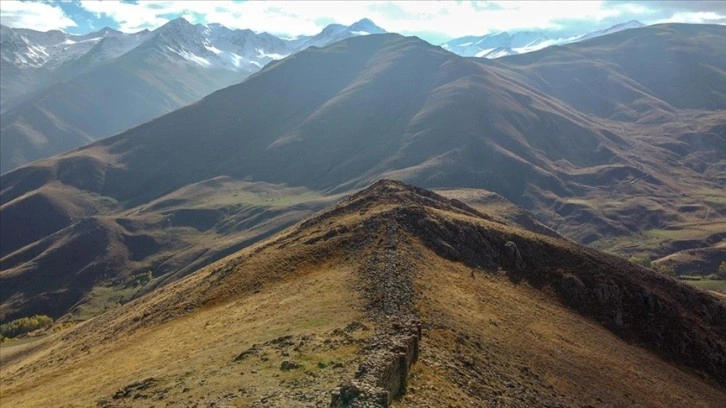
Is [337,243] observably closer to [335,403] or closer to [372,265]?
[372,265]

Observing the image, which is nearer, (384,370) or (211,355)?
(384,370)

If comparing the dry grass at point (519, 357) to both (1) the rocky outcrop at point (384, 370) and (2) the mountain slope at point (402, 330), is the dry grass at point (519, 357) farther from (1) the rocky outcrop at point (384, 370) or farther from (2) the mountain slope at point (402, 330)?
(1) the rocky outcrop at point (384, 370)

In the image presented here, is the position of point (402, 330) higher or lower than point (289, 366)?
higher

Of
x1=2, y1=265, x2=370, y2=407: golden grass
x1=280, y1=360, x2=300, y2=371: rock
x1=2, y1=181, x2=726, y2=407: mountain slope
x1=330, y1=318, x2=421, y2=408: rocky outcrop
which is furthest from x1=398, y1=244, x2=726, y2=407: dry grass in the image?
x1=280, y1=360, x2=300, y2=371: rock

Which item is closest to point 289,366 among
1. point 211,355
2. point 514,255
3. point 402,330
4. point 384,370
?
point 384,370

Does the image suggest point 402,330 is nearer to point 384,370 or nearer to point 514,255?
point 384,370

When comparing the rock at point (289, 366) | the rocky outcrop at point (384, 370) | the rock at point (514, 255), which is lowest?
the rock at point (514, 255)

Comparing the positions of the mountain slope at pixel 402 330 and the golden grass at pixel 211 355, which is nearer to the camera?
the mountain slope at pixel 402 330

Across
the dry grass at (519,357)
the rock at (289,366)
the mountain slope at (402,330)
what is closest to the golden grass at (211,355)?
the mountain slope at (402,330)

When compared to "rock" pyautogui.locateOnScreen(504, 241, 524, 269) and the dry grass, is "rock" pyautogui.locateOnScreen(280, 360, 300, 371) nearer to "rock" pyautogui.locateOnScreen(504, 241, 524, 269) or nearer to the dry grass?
the dry grass
